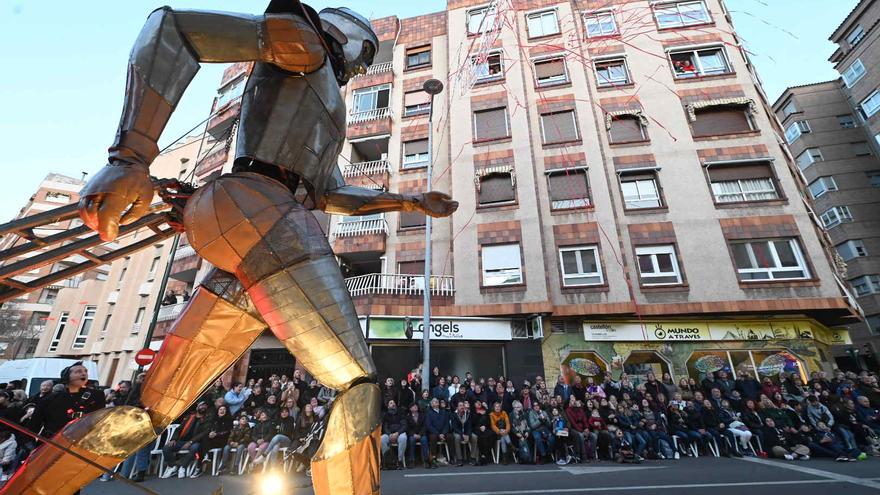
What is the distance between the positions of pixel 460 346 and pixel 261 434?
6.37m

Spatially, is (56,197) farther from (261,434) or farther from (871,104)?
(871,104)

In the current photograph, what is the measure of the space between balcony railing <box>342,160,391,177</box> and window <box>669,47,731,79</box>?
37.5 feet

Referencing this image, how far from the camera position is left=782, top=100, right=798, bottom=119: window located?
28.5m

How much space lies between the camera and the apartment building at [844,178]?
74.0ft

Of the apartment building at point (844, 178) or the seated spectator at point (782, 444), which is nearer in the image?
the seated spectator at point (782, 444)

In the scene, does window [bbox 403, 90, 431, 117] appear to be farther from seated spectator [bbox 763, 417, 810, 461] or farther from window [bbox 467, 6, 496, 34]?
seated spectator [bbox 763, 417, 810, 461]

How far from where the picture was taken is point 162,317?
52.6ft

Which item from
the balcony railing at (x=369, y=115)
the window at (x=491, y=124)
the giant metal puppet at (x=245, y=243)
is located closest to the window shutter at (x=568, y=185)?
the window at (x=491, y=124)

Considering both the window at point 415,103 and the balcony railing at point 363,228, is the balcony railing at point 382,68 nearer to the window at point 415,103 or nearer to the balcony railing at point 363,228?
the window at point 415,103

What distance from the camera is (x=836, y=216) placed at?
25016 mm

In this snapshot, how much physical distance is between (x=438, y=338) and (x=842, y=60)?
110ft

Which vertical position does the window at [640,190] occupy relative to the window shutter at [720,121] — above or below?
below

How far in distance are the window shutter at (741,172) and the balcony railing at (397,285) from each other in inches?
379

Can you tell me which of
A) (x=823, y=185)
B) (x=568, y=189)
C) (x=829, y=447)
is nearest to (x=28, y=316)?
(x=568, y=189)
